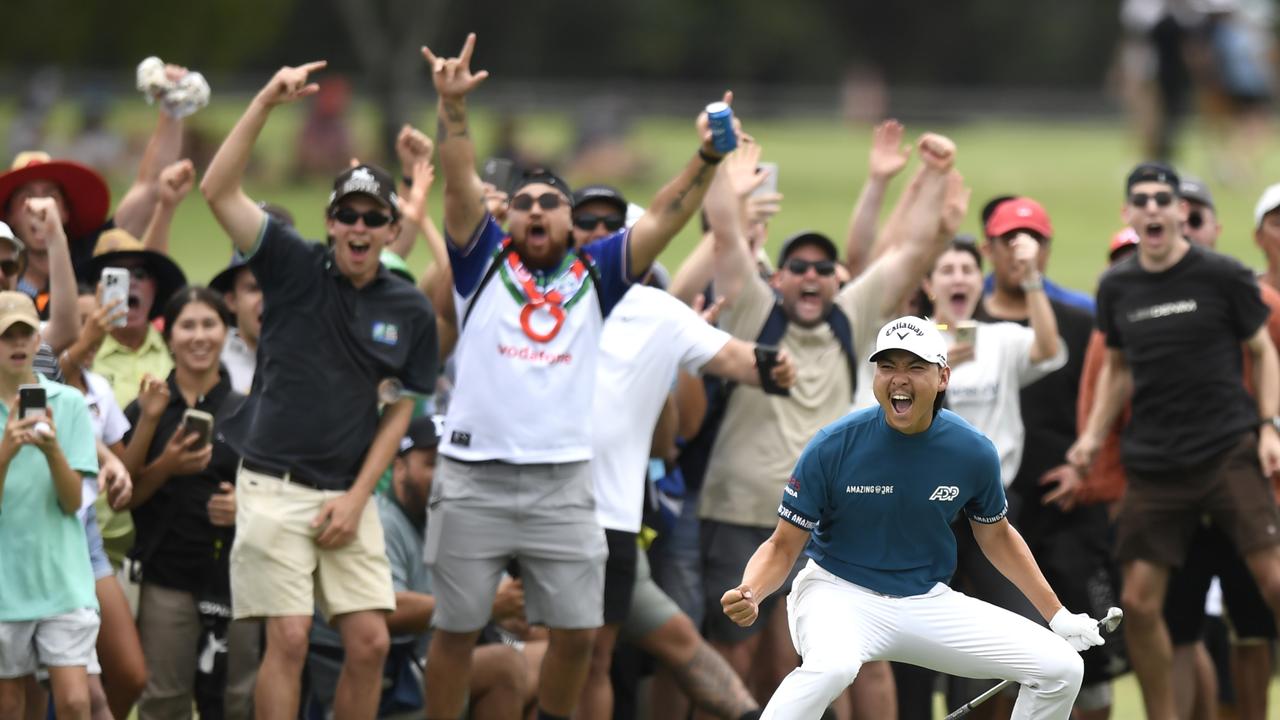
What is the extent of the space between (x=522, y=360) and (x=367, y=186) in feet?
3.25

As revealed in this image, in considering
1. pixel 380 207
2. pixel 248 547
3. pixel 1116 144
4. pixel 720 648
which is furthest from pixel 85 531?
pixel 1116 144

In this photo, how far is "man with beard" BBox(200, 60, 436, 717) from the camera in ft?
27.1

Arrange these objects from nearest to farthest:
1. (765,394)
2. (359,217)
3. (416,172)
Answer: (359,217)
(765,394)
(416,172)

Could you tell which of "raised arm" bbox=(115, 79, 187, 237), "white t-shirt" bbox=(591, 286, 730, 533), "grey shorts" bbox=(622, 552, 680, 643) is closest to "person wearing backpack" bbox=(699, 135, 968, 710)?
"grey shorts" bbox=(622, 552, 680, 643)

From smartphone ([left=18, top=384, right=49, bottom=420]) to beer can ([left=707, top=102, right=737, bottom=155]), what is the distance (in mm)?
2960

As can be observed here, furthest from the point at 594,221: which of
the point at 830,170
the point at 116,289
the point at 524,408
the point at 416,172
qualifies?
the point at 830,170

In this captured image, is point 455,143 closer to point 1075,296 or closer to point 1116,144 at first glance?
point 1075,296

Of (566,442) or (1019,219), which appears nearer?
(566,442)

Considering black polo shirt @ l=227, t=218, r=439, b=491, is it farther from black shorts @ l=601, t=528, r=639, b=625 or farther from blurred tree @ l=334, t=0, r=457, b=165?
blurred tree @ l=334, t=0, r=457, b=165

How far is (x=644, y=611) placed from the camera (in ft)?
29.8

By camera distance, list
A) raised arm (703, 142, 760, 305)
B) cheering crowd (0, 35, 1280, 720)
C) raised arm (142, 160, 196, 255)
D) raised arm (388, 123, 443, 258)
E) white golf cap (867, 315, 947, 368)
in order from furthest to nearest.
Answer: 1. raised arm (142, 160, 196, 255)
2. raised arm (388, 123, 443, 258)
3. raised arm (703, 142, 760, 305)
4. cheering crowd (0, 35, 1280, 720)
5. white golf cap (867, 315, 947, 368)

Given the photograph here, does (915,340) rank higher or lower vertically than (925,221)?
lower

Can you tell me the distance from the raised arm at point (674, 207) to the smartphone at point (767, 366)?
652mm

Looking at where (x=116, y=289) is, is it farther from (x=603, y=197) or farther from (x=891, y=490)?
(x=891, y=490)
